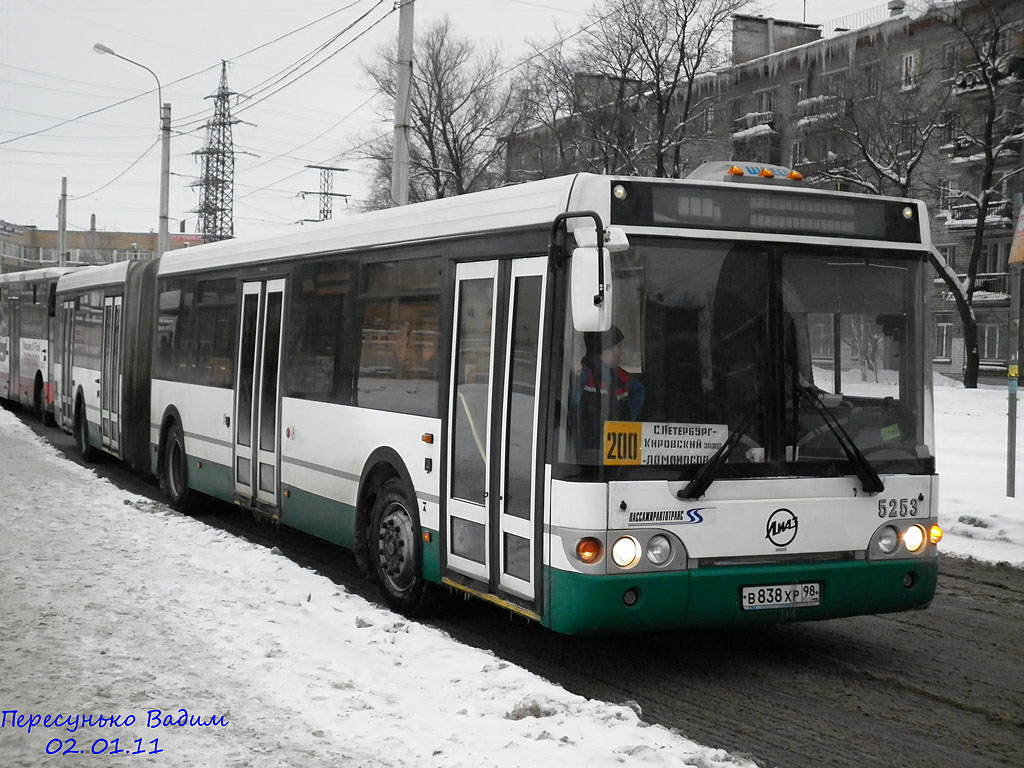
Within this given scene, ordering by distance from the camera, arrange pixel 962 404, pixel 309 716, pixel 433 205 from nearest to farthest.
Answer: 1. pixel 309 716
2. pixel 433 205
3. pixel 962 404

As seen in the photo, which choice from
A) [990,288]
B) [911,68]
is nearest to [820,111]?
[911,68]

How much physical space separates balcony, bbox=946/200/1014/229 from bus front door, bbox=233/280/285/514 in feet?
129

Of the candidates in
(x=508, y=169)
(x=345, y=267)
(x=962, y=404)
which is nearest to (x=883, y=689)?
(x=345, y=267)

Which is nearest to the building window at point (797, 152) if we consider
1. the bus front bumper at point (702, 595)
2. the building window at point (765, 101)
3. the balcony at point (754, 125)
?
the balcony at point (754, 125)

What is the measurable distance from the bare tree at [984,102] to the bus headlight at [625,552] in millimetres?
30441

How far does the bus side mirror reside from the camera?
20.8 feet

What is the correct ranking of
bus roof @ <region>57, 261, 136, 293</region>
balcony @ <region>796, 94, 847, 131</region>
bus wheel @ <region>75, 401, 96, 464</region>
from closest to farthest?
1. bus roof @ <region>57, 261, 136, 293</region>
2. bus wheel @ <region>75, 401, 96, 464</region>
3. balcony @ <region>796, 94, 847, 131</region>

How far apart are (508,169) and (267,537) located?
142ft

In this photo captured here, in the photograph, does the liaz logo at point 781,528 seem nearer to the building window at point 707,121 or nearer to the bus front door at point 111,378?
the bus front door at point 111,378

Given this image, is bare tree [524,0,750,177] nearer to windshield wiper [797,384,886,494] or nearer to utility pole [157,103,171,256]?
utility pole [157,103,171,256]

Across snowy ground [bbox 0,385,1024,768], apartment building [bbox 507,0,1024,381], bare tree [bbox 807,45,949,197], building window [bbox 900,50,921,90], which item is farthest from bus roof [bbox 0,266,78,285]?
building window [bbox 900,50,921,90]

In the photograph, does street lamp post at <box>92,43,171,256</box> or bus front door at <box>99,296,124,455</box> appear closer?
bus front door at <box>99,296,124,455</box>

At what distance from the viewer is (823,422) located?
280 inches

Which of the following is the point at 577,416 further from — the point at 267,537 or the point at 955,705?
the point at 267,537
